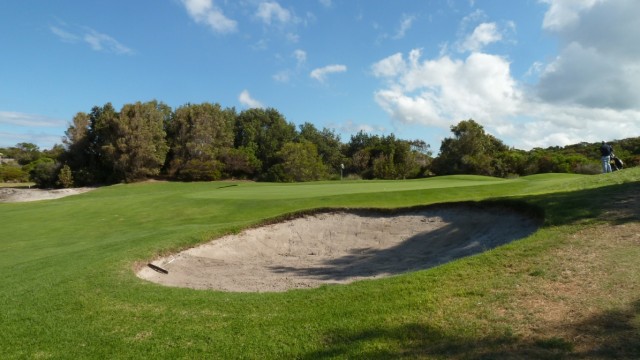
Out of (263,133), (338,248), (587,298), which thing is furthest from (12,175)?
(587,298)

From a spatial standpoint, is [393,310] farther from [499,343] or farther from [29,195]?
→ [29,195]

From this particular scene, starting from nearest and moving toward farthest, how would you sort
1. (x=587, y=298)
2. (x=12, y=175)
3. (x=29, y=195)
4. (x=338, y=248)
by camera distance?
(x=587, y=298) < (x=338, y=248) < (x=29, y=195) < (x=12, y=175)

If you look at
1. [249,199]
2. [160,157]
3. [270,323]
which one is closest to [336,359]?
[270,323]

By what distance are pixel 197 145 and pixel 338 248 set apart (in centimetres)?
5316

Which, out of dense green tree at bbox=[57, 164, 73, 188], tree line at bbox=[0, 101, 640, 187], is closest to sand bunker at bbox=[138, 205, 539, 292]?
tree line at bbox=[0, 101, 640, 187]

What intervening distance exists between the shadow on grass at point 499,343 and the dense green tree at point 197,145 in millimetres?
58158

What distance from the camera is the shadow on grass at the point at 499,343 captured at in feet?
15.4

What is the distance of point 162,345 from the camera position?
19.9 ft

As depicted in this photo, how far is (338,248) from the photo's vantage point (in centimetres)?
1480

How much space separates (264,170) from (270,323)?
220ft

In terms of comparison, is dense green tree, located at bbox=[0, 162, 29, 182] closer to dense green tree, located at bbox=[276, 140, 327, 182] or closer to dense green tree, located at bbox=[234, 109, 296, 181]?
dense green tree, located at bbox=[234, 109, 296, 181]

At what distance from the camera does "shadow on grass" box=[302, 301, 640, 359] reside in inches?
185

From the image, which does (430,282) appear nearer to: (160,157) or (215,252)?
(215,252)

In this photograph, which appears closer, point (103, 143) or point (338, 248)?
point (338, 248)
